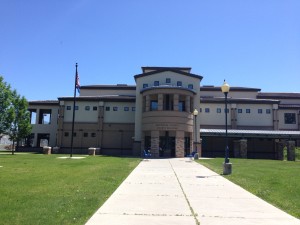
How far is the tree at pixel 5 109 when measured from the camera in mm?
38469

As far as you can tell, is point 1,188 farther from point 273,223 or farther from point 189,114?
point 189,114

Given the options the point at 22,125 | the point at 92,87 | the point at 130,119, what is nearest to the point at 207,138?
the point at 130,119

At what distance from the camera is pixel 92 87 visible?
56.6 meters

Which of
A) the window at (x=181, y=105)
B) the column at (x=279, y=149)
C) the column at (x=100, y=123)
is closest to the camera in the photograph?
the column at (x=279, y=149)

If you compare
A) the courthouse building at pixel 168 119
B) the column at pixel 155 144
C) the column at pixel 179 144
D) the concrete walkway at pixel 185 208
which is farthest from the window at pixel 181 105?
the concrete walkway at pixel 185 208

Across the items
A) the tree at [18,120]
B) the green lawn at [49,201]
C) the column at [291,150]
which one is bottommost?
the green lawn at [49,201]

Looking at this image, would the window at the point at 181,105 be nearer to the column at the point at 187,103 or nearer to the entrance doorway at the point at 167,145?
the column at the point at 187,103

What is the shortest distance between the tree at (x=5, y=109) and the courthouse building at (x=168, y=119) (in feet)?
34.8

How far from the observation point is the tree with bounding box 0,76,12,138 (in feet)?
126

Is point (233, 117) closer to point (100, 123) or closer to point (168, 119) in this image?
point (168, 119)

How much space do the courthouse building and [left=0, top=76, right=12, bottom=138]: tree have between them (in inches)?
418

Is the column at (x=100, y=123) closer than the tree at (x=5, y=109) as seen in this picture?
No

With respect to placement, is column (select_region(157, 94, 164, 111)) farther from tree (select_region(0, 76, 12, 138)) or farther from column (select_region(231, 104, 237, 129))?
tree (select_region(0, 76, 12, 138))

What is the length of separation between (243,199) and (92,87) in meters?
49.5
